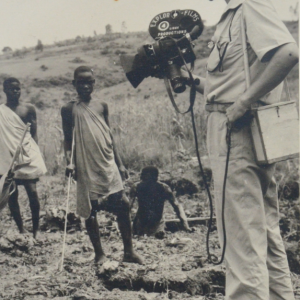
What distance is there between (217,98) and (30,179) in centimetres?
166

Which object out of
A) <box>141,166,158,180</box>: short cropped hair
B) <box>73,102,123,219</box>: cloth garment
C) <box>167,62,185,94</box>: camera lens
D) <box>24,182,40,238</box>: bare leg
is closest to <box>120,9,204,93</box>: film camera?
<box>167,62,185,94</box>: camera lens

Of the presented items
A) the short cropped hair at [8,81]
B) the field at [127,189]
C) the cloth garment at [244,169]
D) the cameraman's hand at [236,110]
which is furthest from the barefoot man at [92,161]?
the cameraman's hand at [236,110]

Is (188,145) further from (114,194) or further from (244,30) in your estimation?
(244,30)

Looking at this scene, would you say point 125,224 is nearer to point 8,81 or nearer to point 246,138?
point 8,81

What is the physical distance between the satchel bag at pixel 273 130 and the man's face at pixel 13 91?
1.77 meters

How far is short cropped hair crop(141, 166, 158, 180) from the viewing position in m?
2.91

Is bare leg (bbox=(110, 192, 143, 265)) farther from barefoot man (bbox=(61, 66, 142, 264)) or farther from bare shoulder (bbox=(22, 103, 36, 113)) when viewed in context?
bare shoulder (bbox=(22, 103, 36, 113))

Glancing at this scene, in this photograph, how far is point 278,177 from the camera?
10.9ft

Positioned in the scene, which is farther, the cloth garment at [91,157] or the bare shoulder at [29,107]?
the bare shoulder at [29,107]

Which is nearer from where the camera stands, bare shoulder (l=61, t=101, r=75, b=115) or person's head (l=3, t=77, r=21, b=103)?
bare shoulder (l=61, t=101, r=75, b=115)

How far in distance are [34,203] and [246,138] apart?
1794mm

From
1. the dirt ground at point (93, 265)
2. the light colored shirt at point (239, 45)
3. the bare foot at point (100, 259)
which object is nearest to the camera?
the light colored shirt at point (239, 45)

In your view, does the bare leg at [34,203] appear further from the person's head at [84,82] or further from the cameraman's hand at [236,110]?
the cameraman's hand at [236,110]

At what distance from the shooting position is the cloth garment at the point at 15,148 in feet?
8.30
